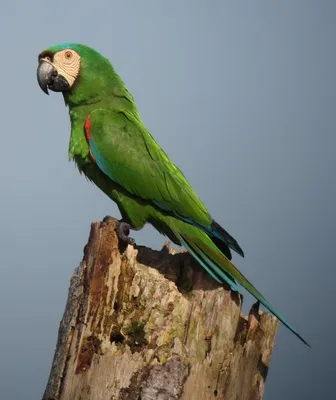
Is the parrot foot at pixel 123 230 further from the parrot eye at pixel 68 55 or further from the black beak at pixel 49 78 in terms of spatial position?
the parrot eye at pixel 68 55

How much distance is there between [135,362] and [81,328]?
346 mm

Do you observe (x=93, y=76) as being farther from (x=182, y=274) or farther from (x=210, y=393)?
(x=210, y=393)

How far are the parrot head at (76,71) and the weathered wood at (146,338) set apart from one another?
155 cm

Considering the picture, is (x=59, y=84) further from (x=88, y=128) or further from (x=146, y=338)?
(x=146, y=338)

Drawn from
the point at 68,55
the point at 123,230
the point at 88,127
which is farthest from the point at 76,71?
the point at 123,230

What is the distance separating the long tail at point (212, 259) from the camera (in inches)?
141

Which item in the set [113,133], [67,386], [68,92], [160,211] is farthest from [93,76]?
[67,386]

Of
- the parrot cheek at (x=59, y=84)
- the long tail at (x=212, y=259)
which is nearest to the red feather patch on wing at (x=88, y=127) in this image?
the parrot cheek at (x=59, y=84)

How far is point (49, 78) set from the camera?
479 centimetres

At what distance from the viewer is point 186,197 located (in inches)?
163

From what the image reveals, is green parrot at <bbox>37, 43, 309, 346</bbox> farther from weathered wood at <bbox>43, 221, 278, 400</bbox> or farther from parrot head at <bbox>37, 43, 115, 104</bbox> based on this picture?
weathered wood at <bbox>43, 221, 278, 400</bbox>

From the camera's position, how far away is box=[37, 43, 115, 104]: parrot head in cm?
468

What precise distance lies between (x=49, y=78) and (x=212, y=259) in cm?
210

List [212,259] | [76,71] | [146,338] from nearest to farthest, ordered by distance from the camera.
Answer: [146,338] → [212,259] → [76,71]
